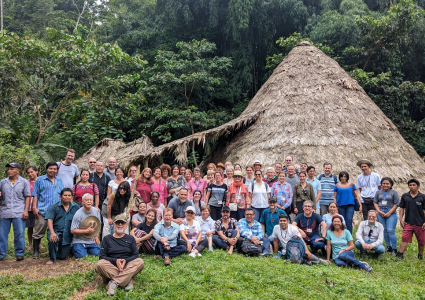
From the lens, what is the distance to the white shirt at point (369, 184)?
7.30 meters

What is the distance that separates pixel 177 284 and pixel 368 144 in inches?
290

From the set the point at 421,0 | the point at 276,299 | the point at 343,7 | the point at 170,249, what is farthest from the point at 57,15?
the point at 276,299

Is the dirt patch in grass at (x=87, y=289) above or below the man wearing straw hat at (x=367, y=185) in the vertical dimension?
below

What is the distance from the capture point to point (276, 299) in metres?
4.48

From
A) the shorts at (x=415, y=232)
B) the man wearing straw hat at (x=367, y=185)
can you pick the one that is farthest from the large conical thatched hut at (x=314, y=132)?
the shorts at (x=415, y=232)

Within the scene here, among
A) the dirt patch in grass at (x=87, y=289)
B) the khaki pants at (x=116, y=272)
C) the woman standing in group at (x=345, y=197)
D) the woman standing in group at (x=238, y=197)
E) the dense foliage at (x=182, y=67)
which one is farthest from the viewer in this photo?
the dense foliage at (x=182, y=67)

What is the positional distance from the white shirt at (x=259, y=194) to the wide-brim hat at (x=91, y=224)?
302 centimetres

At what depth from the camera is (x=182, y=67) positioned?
16.0 metres

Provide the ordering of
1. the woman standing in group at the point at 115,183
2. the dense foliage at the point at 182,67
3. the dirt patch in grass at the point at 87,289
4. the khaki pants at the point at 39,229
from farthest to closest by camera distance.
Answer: the dense foliage at the point at 182,67 < the woman standing in group at the point at 115,183 < the khaki pants at the point at 39,229 < the dirt patch in grass at the point at 87,289

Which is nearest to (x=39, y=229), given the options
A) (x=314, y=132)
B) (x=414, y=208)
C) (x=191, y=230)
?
(x=191, y=230)

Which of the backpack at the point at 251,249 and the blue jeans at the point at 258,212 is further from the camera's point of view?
the blue jeans at the point at 258,212

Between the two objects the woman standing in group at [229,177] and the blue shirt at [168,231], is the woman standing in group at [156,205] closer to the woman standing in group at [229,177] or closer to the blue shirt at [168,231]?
the blue shirt at [168,231]

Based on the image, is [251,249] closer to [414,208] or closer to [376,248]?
[376,248]

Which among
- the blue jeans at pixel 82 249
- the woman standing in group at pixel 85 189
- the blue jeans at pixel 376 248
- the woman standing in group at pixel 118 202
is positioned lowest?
the blue jeans at pixel 376 248
